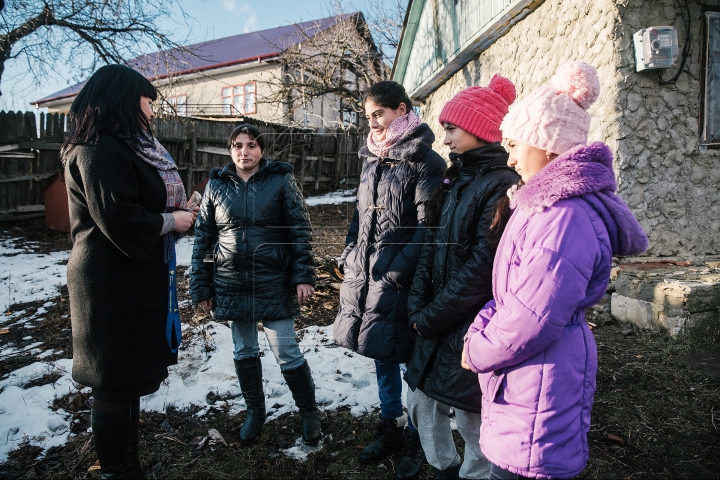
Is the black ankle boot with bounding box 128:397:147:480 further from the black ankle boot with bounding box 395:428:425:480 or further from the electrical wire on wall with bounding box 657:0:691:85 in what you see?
the electrical wire on wall with bounding box 657:0:691:85

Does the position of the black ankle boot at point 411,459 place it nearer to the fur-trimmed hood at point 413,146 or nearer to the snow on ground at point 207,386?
the snow on ground at point 207,386

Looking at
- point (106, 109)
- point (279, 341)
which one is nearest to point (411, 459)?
point (279, 341)

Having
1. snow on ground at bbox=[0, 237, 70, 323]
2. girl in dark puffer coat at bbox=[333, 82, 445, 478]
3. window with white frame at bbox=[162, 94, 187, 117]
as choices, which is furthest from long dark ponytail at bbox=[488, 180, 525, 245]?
window with white frame at bbox=[162, 94, 187, 117]

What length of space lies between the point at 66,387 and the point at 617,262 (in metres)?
4.94

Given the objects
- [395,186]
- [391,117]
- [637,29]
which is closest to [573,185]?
[395,186]

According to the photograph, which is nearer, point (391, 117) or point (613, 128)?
point (391, 117)

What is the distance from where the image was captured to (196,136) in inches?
413

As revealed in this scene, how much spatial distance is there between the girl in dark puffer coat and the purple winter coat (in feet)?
2.77

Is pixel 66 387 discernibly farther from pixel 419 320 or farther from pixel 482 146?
pixel 482 146

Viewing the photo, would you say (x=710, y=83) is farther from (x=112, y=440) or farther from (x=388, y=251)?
(x=112, y=440)

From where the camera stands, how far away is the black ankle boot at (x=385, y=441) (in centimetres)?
248

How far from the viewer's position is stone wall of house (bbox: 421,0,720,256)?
4.19 meters

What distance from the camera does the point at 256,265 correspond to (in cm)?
268

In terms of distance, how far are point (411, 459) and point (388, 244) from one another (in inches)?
43.8
